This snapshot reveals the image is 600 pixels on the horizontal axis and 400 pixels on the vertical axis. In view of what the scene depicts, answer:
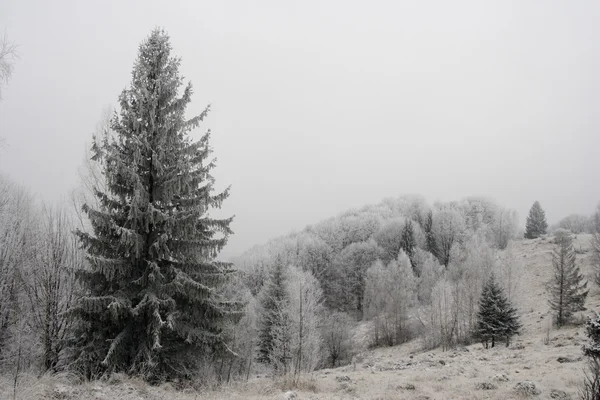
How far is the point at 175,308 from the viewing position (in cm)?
1078

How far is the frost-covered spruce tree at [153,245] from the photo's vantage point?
32.4ft

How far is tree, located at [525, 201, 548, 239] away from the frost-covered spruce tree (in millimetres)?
100612

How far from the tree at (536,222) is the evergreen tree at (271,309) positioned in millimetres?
82216

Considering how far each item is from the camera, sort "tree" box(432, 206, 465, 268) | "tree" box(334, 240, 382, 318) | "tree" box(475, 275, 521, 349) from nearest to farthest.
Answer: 1. "tree" box(475, 275, 521, 349)
2. "tree" box(334, 240, 382, 318)
3. "tree" box(432, 206, 465, 268)

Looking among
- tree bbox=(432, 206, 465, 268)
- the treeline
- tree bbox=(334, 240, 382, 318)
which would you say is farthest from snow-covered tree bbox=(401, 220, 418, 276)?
tree bbox=(432, 206, 465, 268)

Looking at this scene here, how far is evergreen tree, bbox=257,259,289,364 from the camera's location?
32.0 m

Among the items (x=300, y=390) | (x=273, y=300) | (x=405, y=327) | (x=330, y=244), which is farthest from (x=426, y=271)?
(x=300, y=390)

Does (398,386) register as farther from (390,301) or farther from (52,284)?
(390,301)

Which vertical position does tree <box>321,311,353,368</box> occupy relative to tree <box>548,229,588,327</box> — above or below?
below

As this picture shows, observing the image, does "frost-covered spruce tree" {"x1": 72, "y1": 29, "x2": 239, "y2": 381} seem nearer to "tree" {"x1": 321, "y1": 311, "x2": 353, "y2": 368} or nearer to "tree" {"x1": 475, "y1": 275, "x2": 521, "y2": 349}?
"tree" {"x1": 475, "y1": 275, "x2": 521, "y2": 349}

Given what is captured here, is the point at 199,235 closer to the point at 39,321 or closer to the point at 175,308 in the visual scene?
the point at 175,308

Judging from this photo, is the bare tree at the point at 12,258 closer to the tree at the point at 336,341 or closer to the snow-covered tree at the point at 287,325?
the snow-covered tree at the point at 287,325

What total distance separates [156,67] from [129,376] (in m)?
9.28

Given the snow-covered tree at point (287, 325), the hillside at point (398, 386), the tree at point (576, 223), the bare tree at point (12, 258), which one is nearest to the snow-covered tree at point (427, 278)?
the snow-covered tree at point (287, 325)
